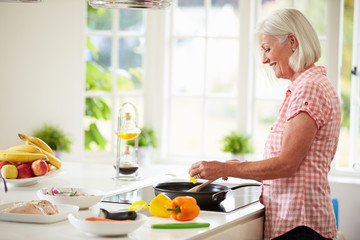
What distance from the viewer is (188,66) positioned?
5469 millimetres

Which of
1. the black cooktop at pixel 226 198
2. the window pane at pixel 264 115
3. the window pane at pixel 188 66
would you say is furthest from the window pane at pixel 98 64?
Result: the black cooktop at pixel 226 198

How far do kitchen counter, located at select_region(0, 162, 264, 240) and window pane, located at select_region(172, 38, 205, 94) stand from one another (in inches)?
85.0

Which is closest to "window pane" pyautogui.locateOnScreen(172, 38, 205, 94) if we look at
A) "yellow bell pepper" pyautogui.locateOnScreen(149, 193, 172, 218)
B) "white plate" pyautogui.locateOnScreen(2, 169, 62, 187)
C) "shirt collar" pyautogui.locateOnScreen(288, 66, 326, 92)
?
"white plate" pyautogui.locateOnScreen(2, 169, 62, 187)

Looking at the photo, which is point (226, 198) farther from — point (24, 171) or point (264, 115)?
point (264, 115)

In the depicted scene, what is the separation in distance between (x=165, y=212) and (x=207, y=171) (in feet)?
0.86

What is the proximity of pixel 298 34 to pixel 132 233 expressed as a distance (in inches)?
39.6

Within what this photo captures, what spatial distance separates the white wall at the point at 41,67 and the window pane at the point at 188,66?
0.88m

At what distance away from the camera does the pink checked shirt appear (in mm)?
2197

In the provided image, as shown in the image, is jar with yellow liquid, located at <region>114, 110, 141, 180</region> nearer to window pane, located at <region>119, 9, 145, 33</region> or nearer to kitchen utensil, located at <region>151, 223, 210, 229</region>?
kitchen utensil, located at <region>151, 223, 210, 229</region>

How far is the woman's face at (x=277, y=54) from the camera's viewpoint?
2.37 meters

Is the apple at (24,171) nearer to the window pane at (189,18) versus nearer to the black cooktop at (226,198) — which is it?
the black cooktop at (226,198)

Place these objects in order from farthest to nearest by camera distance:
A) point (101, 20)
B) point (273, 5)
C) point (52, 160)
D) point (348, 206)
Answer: point (101, 20)
point (273, 5)
point (348, 206)
point (52, 160)

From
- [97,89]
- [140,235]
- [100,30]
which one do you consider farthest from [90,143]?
[140,235]

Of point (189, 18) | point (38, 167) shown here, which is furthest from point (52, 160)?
point (189, 18)
